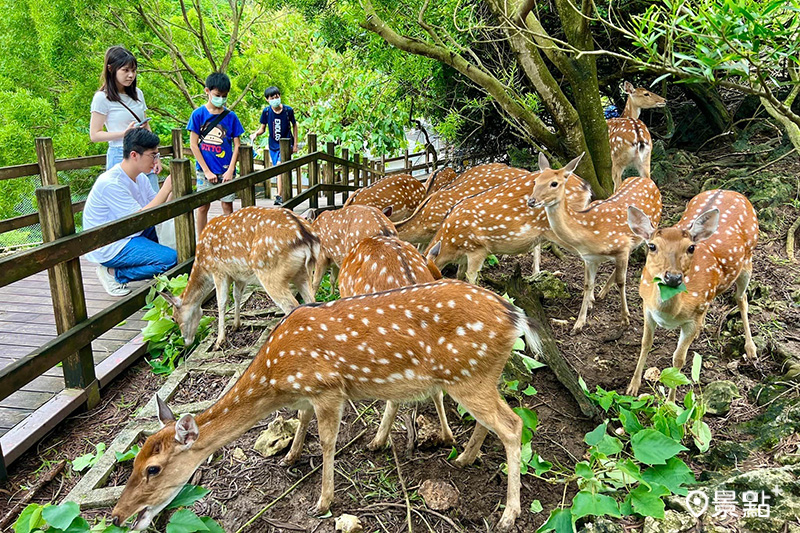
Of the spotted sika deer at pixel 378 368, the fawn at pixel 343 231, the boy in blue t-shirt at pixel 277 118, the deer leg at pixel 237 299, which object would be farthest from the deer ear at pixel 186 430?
the boy in blue t-shirt at pixel 277 118

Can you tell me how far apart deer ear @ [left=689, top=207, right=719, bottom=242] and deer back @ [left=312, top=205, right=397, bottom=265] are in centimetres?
253

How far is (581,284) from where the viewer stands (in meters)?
5.89

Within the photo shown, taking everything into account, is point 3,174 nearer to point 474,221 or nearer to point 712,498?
point 474,221

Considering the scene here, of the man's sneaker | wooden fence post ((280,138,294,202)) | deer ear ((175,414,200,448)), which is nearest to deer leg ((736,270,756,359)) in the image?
deer ear ((175,414,200,448))

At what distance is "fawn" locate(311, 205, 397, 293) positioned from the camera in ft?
16.9

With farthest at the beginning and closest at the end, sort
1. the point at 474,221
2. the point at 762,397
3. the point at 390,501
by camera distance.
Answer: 1. the point at 474,221
2. the point at 762,397
3. the point at 390,501

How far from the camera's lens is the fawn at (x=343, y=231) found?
516 cm

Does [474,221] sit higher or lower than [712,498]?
higher

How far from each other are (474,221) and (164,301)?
2.95m

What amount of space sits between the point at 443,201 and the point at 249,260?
252cm

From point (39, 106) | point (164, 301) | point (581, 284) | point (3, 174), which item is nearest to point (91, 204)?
point (164, 301)

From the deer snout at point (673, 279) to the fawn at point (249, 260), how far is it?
2.75 metres

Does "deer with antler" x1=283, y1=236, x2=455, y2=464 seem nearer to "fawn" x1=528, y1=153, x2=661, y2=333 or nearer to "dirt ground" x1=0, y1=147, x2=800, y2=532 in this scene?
"dirt ground" x1=0, y1=147, x2=800, y2=532

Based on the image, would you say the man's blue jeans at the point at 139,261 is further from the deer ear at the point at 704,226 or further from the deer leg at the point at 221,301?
the deer ear at the point at 704,226
